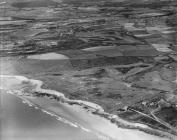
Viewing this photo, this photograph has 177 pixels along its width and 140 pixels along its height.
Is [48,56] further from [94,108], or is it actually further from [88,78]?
[94,108]

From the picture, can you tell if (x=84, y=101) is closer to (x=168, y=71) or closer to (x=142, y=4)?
(x=168, y=71)

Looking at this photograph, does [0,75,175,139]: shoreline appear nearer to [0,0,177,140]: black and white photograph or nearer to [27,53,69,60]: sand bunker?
[0,0,177,140]: black and white photograph

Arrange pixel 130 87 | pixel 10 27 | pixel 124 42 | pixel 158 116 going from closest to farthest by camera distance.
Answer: pixel 158 116
pixel 130 87
pixel 124 42
pixel 10 27

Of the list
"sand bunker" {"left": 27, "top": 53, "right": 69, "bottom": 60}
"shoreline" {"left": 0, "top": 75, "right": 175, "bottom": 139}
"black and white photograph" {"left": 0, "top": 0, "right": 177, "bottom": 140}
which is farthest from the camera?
"sand bunker" {"left": 27, "top": 53, "right": 69, "bottom": 60}

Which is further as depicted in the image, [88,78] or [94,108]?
[88,78]

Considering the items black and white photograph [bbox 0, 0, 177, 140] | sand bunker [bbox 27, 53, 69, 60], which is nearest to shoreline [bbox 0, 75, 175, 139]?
black and white photograph [bbox 0, 0, 177, 140]

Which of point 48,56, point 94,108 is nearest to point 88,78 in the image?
point 94,108

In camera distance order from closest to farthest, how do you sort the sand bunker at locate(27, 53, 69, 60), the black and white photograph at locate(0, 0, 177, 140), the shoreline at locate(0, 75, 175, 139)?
1. the shoreline at locate(0, 75, 175, 139)
2. the black and white photograph at locate(0, 0, 177, 140)
3. the sand bunker at locate(27, 53, 69, 60)

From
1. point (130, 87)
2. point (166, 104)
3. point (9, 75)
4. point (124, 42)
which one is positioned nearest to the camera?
point (166, 104)

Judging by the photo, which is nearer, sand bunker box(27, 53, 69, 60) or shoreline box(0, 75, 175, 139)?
shoreline box(0, 75, 175, 139)

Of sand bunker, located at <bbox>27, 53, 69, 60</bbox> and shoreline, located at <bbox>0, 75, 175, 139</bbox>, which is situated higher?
sand bunker, located at <bbox>27, 53, 69, 60</bbox>

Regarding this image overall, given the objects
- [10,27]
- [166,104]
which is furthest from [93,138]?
[10,27]
